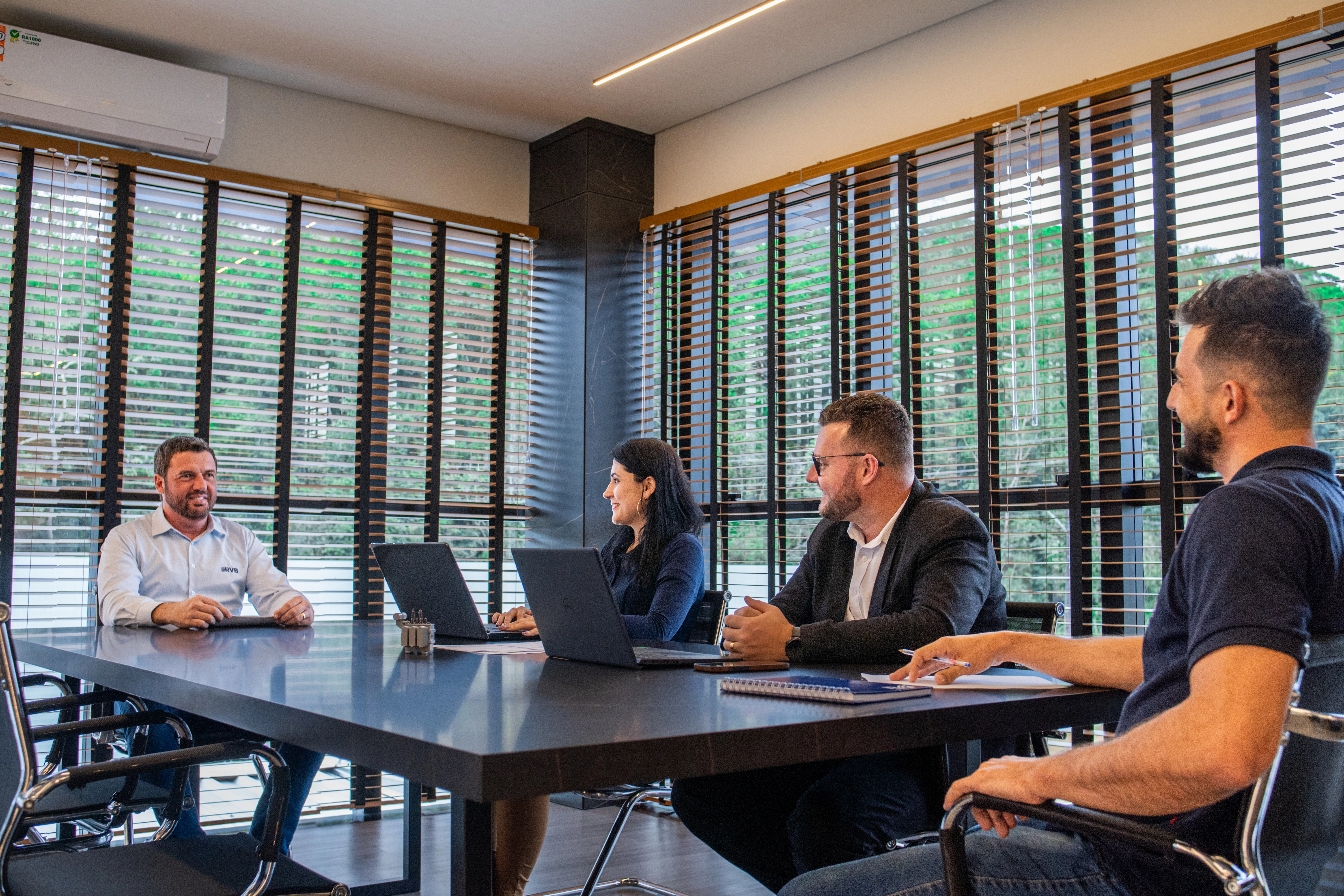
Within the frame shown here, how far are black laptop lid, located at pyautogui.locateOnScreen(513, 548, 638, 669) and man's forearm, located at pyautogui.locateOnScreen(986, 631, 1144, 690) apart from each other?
648 mm

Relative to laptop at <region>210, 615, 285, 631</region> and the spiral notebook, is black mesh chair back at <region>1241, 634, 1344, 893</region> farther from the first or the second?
laptop at <region>210, 615, 285, 631</region>

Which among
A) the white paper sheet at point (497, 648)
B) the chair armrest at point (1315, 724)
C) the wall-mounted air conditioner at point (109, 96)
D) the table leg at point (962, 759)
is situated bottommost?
the table leg at point (962, 759)

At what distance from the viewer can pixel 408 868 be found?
10.6 ft

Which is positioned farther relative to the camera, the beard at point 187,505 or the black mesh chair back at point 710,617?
the beard at point 187,505

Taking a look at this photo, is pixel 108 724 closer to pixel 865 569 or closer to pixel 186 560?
pixel 865 569

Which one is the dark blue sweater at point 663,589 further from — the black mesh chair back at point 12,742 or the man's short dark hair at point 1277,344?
the man's short dark hair at point 1277,344

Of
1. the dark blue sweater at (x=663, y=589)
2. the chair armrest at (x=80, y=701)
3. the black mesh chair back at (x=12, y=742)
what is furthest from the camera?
the dark blue sweater at (x=663, y=589)

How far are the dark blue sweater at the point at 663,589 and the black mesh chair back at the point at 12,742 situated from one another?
1.43 metres

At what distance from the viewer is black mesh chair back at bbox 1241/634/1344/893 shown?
119cm

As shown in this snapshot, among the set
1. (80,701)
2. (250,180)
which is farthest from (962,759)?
(250,180)

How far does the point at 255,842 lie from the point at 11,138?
10.5 feet

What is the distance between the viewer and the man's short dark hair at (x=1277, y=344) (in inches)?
54.5

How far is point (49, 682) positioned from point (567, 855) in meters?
1.78

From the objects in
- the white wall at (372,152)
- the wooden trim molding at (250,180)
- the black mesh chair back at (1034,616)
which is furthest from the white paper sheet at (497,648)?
the white wall at (372,152)
